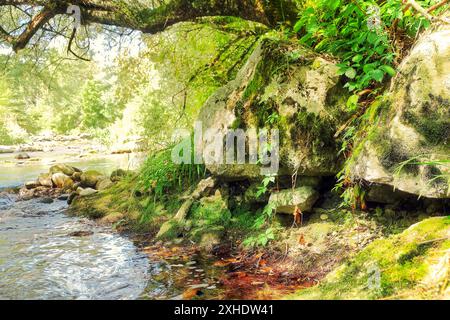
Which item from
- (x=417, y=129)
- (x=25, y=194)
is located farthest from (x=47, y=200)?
(x=417, y=129)

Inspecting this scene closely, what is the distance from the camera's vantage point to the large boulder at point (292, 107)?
3.80 metres

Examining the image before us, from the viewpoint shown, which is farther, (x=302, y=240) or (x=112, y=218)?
(x=112, y=218)

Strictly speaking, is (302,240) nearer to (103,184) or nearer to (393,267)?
(393,267)

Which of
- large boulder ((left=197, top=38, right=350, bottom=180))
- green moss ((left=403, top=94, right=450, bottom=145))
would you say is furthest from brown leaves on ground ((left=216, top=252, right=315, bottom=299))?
green moss ((left=403, top=94, right=450, bottom=145))

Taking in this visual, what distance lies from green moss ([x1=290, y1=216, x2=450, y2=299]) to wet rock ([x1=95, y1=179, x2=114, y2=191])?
268 inches

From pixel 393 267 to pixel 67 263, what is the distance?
3362 mm

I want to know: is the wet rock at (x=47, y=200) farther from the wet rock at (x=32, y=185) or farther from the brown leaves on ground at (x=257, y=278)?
the brown leaves on ground at (x=257, y=278)

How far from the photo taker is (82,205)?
7.55m

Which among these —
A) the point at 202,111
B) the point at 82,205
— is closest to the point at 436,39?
the point at 202,111

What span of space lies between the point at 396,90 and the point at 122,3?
4390mm

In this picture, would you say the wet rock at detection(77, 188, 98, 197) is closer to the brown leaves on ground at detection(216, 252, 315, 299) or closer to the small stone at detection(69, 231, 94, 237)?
the small stone at detection(69, 231, 94, 237)

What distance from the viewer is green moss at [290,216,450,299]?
2055mm

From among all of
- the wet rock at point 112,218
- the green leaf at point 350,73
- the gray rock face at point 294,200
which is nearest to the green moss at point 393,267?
the gray rock face at point 294,200

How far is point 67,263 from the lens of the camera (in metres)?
4.17
